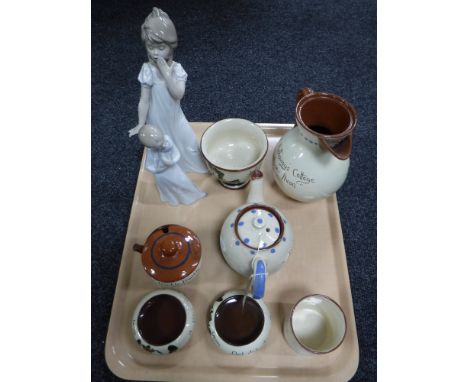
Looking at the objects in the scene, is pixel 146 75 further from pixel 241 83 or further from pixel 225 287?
pixel 241 83

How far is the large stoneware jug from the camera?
2.49 feet

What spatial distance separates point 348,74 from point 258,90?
0.43 m

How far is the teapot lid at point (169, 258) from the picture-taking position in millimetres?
717

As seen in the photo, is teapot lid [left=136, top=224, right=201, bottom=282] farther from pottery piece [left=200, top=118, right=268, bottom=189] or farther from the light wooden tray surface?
pottery piece [left=200, top=118, right=268, bottom=189]

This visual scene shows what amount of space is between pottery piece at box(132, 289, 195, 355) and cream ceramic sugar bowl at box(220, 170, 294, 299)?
14 centimetres

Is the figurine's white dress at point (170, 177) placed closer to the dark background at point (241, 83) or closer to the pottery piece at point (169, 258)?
the pottery piece at point (169, 258)

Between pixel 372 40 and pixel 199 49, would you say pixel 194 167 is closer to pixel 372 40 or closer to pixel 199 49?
pixel 199 49

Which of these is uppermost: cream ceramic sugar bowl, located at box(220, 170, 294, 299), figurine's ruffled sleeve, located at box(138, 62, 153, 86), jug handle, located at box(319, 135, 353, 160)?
figurine's ruffled sleeve, located at box(138, 62, 153, 86)

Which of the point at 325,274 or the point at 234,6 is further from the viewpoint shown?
the point at 234,6

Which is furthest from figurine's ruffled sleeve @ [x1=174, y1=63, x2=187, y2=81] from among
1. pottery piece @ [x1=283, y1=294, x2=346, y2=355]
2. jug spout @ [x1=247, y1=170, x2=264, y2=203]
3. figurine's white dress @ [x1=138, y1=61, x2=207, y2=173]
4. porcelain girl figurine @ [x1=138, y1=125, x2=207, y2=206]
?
pottery piece @ [x1=283, y1=294, x2=346, y2=355]

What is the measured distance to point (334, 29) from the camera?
67.9 inches

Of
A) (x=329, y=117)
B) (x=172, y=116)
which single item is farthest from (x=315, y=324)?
(x=172, y=116)

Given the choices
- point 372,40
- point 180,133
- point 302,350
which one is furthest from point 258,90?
point 302,350

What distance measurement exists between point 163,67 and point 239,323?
1.79 feet
